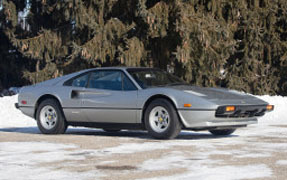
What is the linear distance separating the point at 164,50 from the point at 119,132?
11.8 meters

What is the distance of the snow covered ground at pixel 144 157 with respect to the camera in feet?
21.9

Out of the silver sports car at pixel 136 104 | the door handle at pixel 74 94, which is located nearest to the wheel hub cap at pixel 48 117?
the silver sports car at pixel 136 104

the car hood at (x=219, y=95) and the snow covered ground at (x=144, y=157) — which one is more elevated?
the car hood at (x=219, y=95)

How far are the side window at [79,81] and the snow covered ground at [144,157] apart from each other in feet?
3.78

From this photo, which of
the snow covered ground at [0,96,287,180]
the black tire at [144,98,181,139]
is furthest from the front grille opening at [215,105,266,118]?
the black tire at [144,98,181,139]

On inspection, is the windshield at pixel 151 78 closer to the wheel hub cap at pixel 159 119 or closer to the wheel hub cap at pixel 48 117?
the wheel hub cap at pixel 159 119

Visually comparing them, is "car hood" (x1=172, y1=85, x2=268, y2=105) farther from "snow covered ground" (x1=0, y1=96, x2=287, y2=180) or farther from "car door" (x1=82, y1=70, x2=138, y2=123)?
"car door" (x1=82, y1=70, x2=138, y2=123)

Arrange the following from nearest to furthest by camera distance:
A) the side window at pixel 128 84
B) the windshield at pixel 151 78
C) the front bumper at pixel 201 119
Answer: the front bumper at pixel 201 119, the side window at pixel 128 84, the windshield at pixel 151 78

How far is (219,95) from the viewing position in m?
10.8

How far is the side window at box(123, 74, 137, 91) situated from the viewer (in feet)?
36.7

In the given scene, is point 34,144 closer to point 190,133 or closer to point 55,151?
point 55,151

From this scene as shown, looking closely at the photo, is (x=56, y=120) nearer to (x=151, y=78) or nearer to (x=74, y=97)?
(x=74, y=97)

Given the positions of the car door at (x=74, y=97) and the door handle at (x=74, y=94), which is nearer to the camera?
the car door at (x=74, y=97)

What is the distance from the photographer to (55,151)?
882 centimetres
